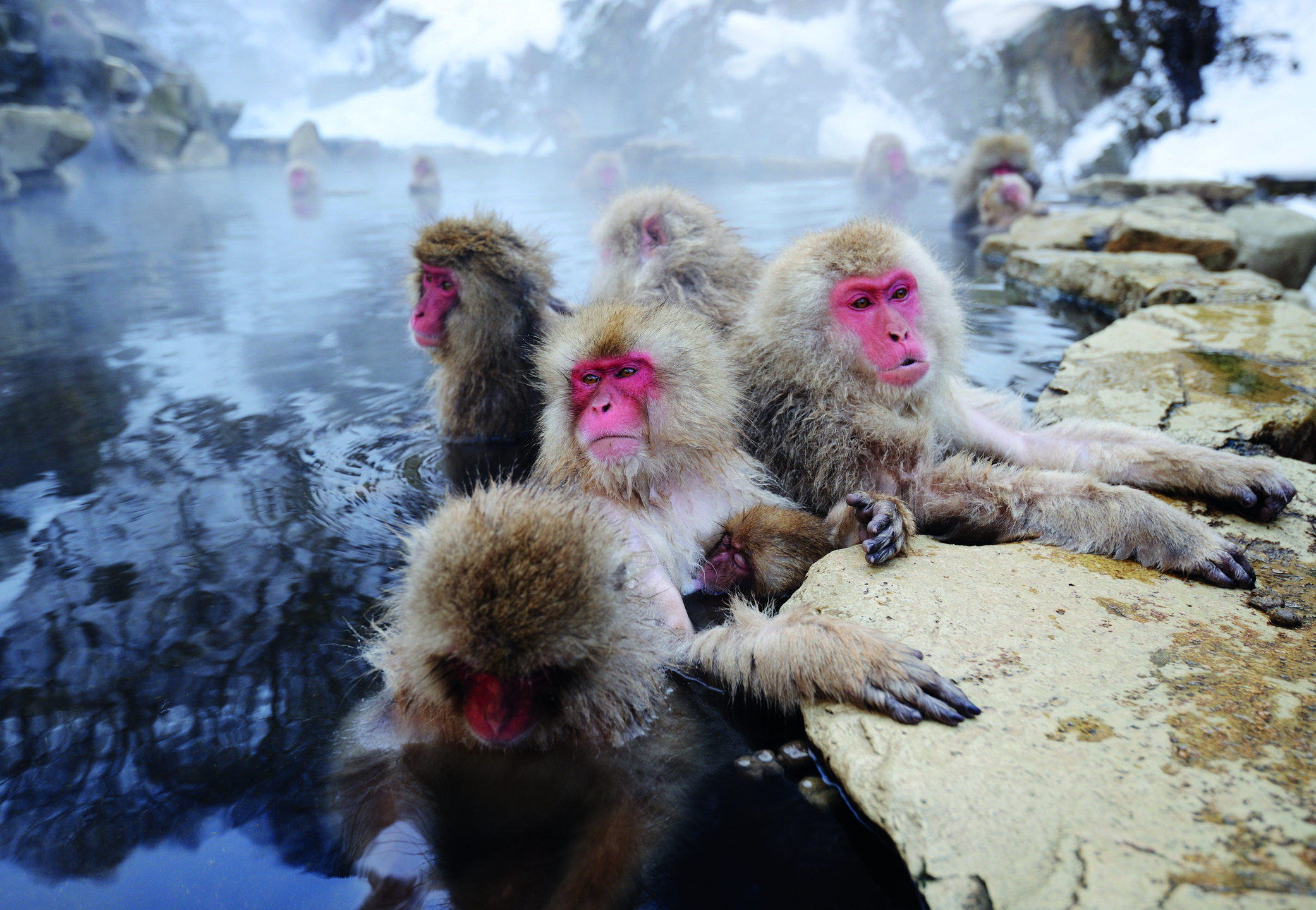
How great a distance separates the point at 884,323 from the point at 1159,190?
10863 millimetres

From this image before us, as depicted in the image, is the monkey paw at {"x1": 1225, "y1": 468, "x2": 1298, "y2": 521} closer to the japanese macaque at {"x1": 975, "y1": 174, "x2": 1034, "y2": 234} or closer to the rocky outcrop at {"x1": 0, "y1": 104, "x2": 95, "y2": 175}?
the japanese macaque at {"x1": 975, "y1": 174, "x2": 1034, "y2": 234}

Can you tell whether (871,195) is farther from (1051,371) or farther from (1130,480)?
(1130,480)

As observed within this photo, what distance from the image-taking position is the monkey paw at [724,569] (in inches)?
119

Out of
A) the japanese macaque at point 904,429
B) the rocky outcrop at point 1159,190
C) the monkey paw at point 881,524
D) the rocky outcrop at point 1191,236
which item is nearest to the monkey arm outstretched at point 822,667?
the monkey paw at point 881,524

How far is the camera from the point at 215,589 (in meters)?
3.07

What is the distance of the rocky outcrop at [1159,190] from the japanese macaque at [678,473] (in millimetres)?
9734

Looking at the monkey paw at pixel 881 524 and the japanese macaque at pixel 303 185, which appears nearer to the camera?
the monkey paw at pixel 881 524

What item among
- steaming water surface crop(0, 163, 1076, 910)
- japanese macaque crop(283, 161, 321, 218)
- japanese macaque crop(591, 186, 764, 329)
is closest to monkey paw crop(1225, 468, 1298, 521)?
steaming water surface crop(0, 163, 1076, 910)

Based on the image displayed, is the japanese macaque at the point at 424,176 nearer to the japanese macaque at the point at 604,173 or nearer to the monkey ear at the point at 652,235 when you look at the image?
the japanese macaque at the point at 604,173

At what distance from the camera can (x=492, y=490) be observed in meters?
2.33

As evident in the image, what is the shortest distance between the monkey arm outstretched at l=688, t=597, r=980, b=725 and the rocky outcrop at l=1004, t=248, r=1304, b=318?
15.0 feet

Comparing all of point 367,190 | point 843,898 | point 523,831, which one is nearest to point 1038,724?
point 843,898

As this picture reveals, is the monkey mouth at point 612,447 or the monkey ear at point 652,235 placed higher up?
the monkey ear at point 652,235

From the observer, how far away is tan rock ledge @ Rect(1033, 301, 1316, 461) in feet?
11.8
